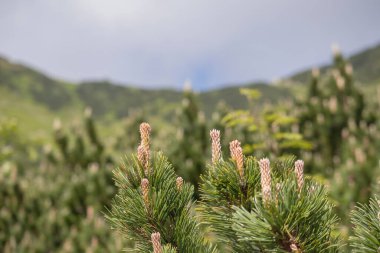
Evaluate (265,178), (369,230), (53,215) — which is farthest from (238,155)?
(53,215)

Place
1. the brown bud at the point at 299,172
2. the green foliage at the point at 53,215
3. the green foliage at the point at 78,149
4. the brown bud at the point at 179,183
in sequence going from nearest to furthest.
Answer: the brown bud at the point at 299,172 → the brown bud at the point at 179,183 → the green foliage at the point at 53,215 → the green foliage at the point at 78,149

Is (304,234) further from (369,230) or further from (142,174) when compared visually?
(142,174)

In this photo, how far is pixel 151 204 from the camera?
2191mm

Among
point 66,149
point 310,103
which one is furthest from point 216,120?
point 66,149

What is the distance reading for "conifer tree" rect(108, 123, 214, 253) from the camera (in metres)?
2.20

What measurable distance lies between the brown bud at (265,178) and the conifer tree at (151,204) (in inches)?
26.2

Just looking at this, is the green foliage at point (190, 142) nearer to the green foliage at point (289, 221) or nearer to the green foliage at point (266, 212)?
the green foliage at point (266, 212)

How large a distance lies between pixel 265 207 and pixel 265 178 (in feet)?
0.52

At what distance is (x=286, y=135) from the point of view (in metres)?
7.95

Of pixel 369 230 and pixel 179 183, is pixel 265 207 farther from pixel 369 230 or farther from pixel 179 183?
pixel 179 183

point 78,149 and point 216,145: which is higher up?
point 216,145

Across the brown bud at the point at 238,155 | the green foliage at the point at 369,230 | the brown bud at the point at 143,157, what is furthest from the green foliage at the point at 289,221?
the brown bud at the point at 143,157

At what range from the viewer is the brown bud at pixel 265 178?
172cm

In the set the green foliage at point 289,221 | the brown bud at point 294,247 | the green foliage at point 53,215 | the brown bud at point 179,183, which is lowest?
the green foliage at point 53,215
